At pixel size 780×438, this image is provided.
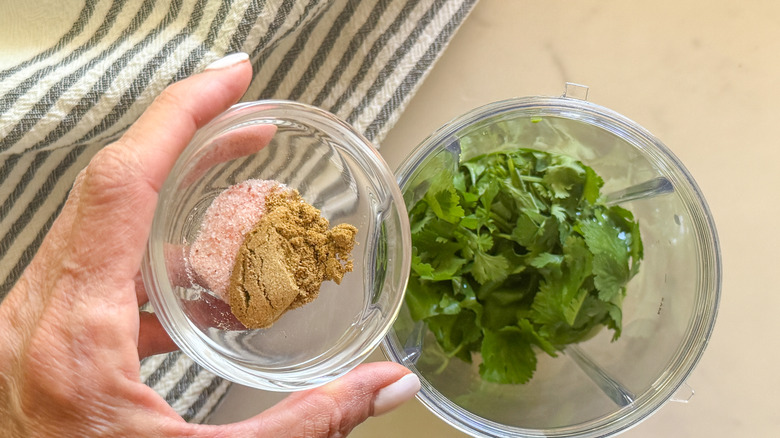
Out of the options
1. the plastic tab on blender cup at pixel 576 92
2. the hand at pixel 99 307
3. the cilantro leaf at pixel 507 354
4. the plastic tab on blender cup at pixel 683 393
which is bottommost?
the hand at pixel 99 307

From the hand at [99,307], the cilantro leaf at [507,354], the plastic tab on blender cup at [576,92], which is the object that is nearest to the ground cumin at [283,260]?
the hand at [99,307]

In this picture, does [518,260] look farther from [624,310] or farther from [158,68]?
[158,68]

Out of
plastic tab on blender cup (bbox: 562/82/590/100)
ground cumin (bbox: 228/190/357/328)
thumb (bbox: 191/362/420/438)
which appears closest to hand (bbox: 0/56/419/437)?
thumb (bbox: 191/362/420/438)

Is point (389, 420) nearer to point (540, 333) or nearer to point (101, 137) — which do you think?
point (540, 333)

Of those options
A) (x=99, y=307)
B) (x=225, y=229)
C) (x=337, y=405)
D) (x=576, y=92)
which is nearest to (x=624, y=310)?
(x=576, y=92)

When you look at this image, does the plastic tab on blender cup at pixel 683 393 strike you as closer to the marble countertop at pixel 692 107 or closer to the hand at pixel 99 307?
the marble countertop at pixel 692 107

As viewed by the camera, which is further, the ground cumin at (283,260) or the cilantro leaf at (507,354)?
the cilantro leaf at (507,354)

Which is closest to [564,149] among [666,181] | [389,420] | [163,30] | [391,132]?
[666,181]

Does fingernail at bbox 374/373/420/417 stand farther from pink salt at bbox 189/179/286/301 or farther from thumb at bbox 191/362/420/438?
pink salt at bbox 189/179/286/301
